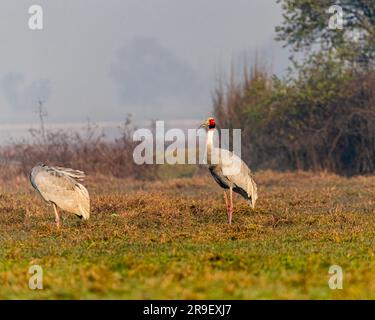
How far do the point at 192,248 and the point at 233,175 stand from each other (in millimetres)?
4134

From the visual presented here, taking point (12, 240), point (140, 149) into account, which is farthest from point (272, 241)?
point (140, 149)

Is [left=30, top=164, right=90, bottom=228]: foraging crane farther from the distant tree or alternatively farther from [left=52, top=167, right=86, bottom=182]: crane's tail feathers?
the distant tree

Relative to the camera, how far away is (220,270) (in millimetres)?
9336

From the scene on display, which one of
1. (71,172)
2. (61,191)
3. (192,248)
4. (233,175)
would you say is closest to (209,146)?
(233,175)

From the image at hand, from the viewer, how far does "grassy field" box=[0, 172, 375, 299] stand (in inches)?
336

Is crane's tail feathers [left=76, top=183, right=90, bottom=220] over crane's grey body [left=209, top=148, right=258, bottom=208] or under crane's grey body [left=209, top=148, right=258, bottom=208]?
under

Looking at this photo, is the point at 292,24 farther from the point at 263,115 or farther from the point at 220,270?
the point at 220,270

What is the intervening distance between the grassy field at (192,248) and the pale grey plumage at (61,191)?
1.11 ft

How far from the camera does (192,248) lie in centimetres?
1143

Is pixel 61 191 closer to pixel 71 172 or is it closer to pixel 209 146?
pixel 71 172

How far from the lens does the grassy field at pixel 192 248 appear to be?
28.0 feet

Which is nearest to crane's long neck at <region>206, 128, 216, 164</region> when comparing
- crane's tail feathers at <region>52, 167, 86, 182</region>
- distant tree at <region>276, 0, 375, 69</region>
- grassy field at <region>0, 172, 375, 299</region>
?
grassy field at <region>0, 172, 375, 299</region>

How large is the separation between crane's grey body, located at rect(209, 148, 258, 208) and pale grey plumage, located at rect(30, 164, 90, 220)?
7.83 ft

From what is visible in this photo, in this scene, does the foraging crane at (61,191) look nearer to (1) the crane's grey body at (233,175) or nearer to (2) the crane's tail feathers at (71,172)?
(2) the crane's tail feathers at (71,172)
